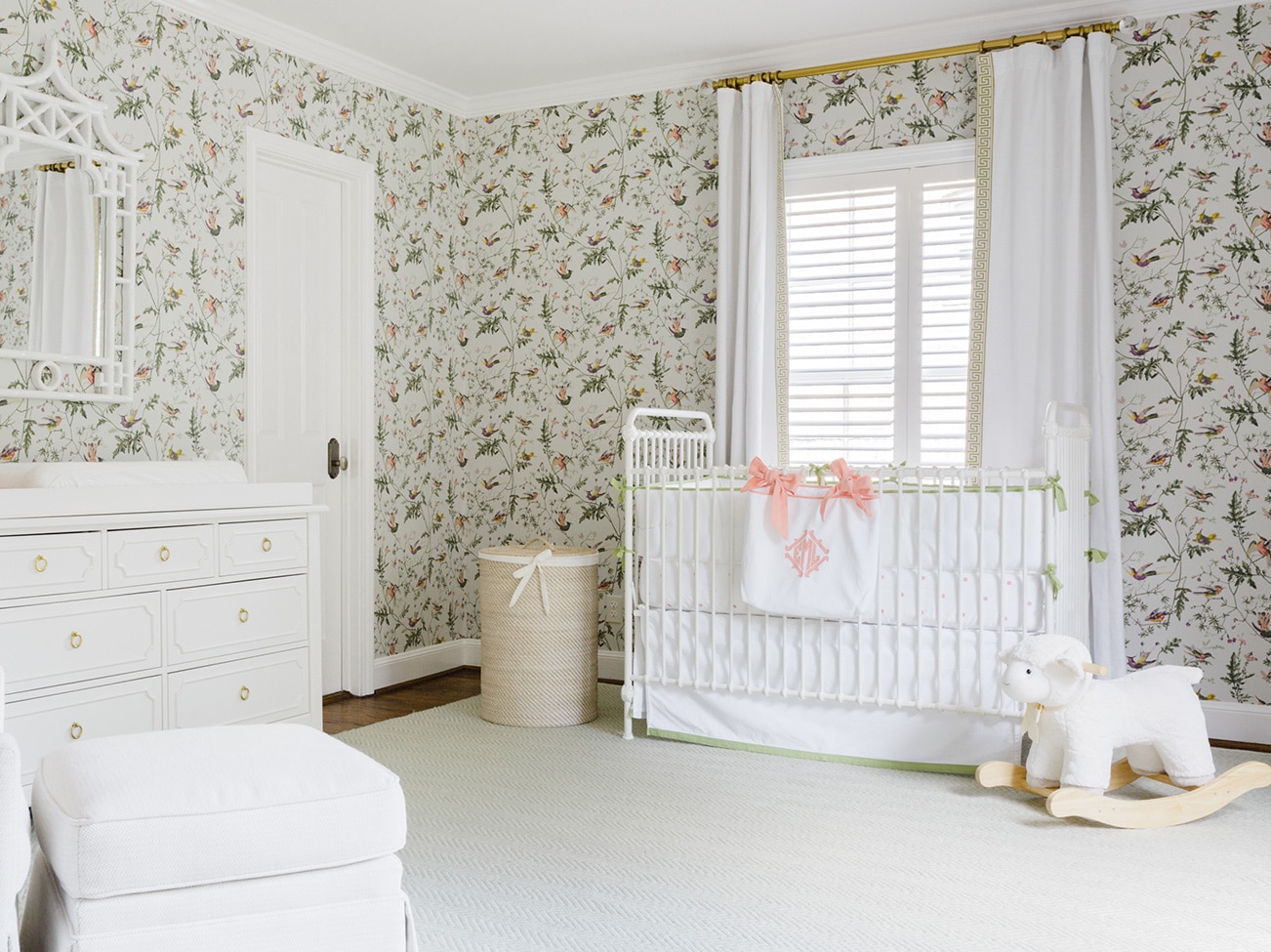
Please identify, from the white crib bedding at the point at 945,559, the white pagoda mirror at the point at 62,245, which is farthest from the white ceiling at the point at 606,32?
the white crib bedding at the point at 945,559

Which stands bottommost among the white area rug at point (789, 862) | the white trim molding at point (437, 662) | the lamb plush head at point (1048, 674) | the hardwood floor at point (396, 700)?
the hardwood floor at point (396, 700)

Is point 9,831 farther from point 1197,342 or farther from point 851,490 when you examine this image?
point 1197,342

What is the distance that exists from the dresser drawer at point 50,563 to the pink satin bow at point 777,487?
1727 mm

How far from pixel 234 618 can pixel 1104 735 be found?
7.40ft

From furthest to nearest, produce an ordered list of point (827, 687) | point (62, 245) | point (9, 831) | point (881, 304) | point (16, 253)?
1. point (881, 304)
2. point (827, 687)
3. point (62, 245)
4. point (16, 253)
5. point (9, 831)

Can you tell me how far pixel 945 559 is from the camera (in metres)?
2.96

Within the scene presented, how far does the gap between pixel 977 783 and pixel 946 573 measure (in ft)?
1.86

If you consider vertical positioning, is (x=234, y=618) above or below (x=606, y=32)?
below

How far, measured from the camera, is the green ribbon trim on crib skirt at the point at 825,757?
118 inches

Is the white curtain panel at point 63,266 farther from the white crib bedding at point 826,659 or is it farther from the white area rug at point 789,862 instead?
the white crib bedding at point 826,659

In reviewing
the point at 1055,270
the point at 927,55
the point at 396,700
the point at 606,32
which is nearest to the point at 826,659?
the point at 1055,270

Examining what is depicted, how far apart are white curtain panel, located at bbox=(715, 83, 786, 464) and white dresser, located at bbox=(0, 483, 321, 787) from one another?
1533 mm

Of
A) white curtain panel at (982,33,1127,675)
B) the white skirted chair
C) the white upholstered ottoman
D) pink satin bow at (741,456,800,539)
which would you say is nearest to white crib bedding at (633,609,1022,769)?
pink satin bow at (741,456,800,539)

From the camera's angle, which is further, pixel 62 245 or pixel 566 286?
pixel 566 286
